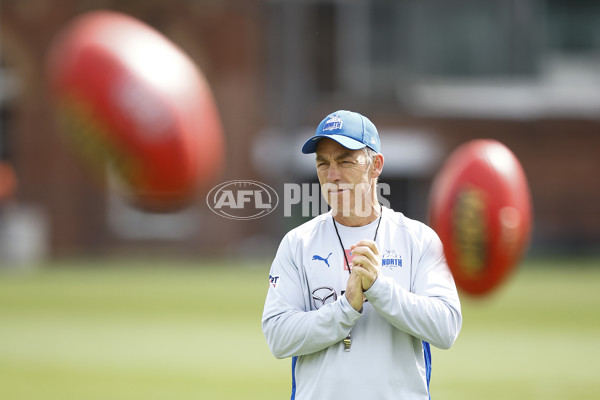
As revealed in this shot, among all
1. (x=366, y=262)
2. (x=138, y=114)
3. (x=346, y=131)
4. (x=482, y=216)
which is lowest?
(x=366, y=262)

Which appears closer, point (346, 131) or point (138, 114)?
point (346, 131)

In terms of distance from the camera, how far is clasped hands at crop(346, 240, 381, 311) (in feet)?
11.0

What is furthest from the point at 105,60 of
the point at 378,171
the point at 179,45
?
the point at 179,45

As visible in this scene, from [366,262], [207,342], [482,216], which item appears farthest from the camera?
[207,342]

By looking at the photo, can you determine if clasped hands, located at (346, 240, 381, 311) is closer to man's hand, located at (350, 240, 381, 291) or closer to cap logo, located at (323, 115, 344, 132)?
man's hand, located at (350, 240, 381, 291)

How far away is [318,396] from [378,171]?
0.83 m

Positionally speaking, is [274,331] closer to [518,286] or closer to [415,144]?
[518,286]

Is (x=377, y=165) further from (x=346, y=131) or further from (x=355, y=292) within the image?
(x=355, y=292)

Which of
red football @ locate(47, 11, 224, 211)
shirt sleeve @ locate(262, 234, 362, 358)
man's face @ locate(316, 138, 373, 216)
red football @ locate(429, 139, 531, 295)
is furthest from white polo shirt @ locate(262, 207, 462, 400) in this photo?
red football @ locate(429, 139, 531, 295)

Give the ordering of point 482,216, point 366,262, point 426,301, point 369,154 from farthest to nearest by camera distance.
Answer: point 482,216 → point 369,154 → point 426,301 → point 366,262

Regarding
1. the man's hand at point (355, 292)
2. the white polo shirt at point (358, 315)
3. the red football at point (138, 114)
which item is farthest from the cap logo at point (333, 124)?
the red football at point (138, 114)

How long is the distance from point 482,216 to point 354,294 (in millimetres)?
4798

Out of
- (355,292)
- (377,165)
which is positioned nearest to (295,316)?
(355,292)

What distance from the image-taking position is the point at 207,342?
42.0ft
